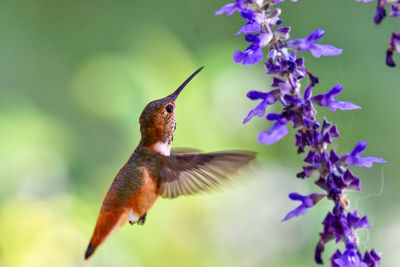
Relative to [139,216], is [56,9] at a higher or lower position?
higher

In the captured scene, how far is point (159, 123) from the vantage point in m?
1.99

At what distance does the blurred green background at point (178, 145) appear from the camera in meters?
2.62

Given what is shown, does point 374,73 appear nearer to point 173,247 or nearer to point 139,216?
point 173,247

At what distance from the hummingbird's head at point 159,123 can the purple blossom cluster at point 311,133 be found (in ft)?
2.28

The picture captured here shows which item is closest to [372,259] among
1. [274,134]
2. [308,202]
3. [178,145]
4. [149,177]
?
[308,202]

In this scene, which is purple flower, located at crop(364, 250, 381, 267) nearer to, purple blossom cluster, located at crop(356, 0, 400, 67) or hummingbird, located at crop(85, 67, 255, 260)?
purple blossom cluster, located at crop(356, 0, 400, 67)

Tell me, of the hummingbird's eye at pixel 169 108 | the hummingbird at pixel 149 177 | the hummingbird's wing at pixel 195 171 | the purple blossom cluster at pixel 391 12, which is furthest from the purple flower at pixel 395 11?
the hummingbird's eye at pixel 169 108

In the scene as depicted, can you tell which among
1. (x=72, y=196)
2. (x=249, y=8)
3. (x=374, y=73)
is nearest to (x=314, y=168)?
(x=249, y=8)

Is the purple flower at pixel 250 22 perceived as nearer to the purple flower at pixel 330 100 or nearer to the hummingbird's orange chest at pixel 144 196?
the purple flower at pixel 330 100

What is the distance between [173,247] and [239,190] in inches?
18.0

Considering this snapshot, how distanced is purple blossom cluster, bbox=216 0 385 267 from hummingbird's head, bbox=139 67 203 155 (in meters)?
0.69

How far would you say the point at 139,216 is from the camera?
6.49ft

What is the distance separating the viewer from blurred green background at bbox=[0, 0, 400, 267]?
8.59 ft

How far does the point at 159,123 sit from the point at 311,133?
0.91 metres
